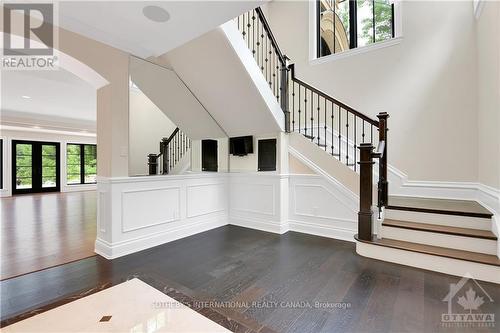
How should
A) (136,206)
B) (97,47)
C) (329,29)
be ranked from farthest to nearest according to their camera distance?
(329,29) < (136,206) < (97,47)

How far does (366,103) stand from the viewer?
4.51 meters

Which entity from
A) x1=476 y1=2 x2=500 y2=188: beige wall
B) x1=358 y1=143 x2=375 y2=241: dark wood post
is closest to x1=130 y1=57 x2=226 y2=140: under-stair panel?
x1=358 y1=143 x2=375 y2=241: dark wood post

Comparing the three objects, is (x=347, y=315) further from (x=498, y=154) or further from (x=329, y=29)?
(x=329, y=29)

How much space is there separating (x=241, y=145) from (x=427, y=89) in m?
3.23

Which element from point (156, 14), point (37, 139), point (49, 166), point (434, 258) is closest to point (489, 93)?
point (434, 258)

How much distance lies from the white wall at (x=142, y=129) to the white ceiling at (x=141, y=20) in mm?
733

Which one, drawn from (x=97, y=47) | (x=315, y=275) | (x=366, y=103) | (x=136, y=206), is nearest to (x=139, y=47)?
(x=97, y=47)

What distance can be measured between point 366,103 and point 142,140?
397cm

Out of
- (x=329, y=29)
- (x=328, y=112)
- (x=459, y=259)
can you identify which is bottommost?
(x=459, y=259)

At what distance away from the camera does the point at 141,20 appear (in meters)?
2.43

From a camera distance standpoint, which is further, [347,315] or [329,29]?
[329,29]

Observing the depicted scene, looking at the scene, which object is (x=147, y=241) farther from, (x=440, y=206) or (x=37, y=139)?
(x=37, y=139)

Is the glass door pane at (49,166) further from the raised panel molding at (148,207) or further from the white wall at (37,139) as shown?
the raised panel molding at (148,207)

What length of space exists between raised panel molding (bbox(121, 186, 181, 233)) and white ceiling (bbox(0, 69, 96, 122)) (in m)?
2.22
